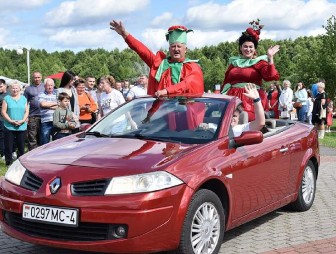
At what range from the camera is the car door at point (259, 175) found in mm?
5164

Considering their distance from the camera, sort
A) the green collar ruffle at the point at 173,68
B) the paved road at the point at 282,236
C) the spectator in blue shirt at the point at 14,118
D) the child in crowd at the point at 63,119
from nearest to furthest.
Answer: the paved road at the point at 282,236 < the green collar ruffle at the point at 173,68 < the child in crowd at the point at 63,119 < the spectator in blue shirt at the point at 14,118

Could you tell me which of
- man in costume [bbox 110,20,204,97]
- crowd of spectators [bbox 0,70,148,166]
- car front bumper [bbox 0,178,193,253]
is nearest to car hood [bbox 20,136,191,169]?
car front bumper [bbox 0,178,193,253]

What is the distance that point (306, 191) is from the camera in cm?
702

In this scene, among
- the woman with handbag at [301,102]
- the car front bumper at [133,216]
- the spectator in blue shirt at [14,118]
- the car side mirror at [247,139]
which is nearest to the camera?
the car front bumper at [133,216]

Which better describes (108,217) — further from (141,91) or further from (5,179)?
(141,91)

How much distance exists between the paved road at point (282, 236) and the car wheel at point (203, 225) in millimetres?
444

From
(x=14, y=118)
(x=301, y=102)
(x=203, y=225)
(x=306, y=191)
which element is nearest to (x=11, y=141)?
(x=14, y=118)

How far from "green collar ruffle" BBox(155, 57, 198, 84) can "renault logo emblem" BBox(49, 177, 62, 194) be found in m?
3.22

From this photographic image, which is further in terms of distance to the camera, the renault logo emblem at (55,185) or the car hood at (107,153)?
the car hood at (107,153)

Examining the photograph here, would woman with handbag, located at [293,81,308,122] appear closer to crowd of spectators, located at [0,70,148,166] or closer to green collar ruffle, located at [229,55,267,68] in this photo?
crowd of spectators, located at [0,70,148,166]

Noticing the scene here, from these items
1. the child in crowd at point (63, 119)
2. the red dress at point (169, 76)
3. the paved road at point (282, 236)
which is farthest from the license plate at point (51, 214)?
the child in crowd at point (63, 119)

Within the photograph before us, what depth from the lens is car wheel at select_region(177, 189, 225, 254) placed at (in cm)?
446

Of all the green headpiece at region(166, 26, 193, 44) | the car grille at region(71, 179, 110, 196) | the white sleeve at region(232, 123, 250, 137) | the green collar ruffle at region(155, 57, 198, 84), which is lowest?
the car grille at region(71, 179, 110, 196)

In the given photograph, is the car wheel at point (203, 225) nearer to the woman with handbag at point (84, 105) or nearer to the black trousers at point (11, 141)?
the woman with handbag at point (84, 105)
